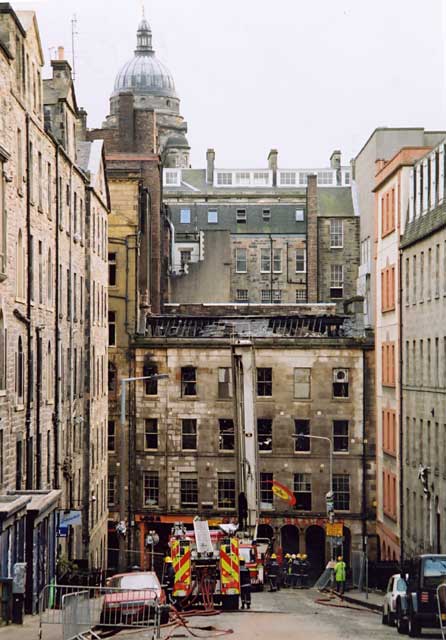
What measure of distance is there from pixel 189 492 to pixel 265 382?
22.8ft

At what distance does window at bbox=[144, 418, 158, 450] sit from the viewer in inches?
2859

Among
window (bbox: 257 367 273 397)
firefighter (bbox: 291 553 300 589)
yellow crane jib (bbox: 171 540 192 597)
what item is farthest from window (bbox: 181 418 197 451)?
yellow crane jib (bbox: 171 540 192 597)

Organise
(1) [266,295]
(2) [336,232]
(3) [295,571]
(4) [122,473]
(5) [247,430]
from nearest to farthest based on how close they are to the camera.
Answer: (5) [247,430]
(4) [122,473]
(3) [295,571]
(2) [336,232]
(1) [266,295]

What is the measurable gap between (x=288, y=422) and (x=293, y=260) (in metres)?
44.9

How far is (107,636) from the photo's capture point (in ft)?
92.8

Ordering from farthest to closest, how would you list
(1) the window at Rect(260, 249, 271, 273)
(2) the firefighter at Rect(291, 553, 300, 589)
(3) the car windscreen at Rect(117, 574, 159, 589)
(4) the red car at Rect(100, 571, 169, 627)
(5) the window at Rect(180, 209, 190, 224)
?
(5) the window at Rect(180, 209, 190, 224) < (1) the window at Rect(260, 249, 271, 273) < (2) the firefighter at Rect(291, 553, 300, 589) < (3) the car windscreen at Rect(117, 574, 159, 589) < (4) the red car at Rect(100, 571, 169, 627)

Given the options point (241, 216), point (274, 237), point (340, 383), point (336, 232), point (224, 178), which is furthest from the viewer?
point (224, 178)

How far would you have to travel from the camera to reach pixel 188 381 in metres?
72.7

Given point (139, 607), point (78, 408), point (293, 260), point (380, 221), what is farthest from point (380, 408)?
point (293, 260)

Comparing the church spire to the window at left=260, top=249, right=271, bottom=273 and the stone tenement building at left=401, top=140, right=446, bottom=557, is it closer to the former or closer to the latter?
the window at left=260, top=249, right=271, bottom=273

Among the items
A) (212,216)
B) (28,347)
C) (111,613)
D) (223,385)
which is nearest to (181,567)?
(111,613)

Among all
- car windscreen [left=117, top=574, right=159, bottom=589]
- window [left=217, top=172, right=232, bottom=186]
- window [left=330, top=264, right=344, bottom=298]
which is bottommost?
car windscreen [left=117, top=574, right=159, bottom=589]

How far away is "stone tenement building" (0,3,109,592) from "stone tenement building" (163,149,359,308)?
4788 cm

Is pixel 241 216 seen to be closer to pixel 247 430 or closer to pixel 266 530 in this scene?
pixel 266 530
